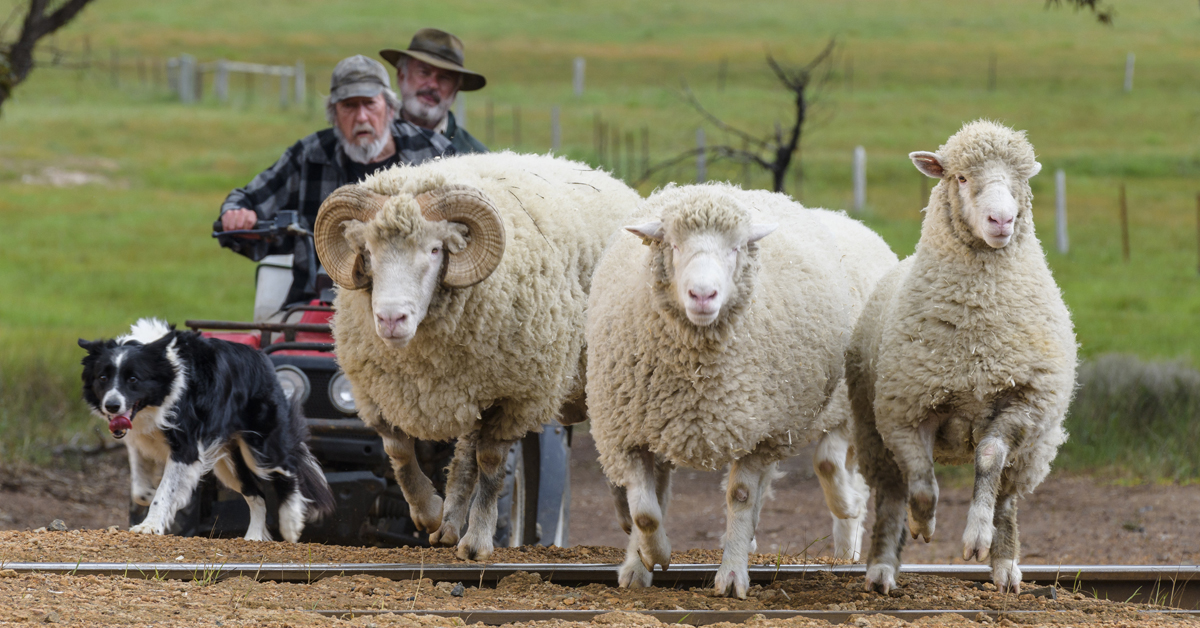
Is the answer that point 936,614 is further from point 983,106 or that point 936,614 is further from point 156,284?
point 983,106

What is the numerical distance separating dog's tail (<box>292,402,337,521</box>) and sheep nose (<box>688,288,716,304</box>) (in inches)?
116

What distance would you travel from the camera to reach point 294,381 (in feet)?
24.2

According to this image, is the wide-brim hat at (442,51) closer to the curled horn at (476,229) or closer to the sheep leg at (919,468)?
the curled horn at (476,229)

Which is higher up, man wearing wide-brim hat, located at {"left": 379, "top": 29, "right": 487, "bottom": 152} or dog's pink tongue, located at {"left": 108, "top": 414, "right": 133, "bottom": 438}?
man wearing wide-brim hat, located at {"left": 379, "top": 29, "right": 487, "bottom": 152}

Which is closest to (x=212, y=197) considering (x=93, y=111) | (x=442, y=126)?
(x=93, y=111)

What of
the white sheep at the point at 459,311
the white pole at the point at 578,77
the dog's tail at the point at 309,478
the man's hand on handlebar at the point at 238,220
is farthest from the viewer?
the white pole at the point at 578,77

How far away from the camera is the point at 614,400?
229 inches

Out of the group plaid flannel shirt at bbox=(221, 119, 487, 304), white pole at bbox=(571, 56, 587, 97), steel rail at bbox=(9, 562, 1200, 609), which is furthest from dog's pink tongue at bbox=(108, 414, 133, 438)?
white pole at bbox=(571, 56, 587, 97)

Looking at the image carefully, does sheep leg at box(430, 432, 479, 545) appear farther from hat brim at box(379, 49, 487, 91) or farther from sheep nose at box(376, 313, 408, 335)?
hat brim at box(379, 49, 487, 91)

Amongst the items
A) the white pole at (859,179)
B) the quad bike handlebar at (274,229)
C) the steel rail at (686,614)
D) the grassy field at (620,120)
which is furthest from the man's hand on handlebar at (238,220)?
the white pole at (859,179)

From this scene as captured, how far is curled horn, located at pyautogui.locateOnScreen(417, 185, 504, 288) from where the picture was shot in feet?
19.3

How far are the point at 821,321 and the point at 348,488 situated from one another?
322 centimetres

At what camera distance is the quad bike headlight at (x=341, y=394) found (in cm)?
731

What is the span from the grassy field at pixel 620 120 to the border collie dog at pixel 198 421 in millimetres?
5749
